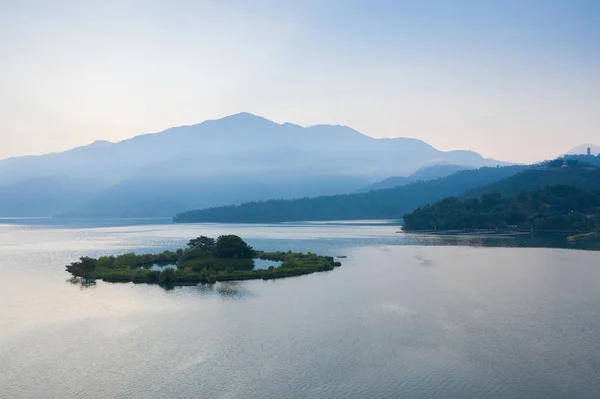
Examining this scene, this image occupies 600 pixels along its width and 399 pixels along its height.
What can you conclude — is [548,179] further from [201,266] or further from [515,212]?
[201,266]

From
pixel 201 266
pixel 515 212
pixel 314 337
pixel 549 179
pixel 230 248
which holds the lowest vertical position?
pixel 314 337

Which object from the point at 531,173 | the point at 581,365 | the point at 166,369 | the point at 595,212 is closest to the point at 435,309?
the point at 581,365

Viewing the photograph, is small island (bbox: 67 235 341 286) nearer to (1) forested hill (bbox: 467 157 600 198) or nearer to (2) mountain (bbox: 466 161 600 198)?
(2) mountain (bbox: 466 161 600 198)

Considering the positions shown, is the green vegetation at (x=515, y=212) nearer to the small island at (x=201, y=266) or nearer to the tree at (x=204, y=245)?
the small island at (x=201, y=266)

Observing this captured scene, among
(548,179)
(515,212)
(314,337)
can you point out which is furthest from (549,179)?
(314,337)

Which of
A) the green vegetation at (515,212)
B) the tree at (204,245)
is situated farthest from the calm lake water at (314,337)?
the green vegetation at (515,212)

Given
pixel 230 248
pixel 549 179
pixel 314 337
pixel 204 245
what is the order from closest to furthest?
Answer: pixel 314 337
pixel 230 248
pixel 204 245
pixel 549 179

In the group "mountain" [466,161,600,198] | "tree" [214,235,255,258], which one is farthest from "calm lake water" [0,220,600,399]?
"mountain" [466,161,600,198]
